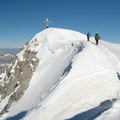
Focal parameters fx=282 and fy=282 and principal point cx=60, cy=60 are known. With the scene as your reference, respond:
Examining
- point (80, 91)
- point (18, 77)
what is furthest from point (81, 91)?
point (18, 77)

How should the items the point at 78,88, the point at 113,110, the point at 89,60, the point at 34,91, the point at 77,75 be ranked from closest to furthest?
1. the point at 113,110
2. the point at 78,88
3. the point at 77,75
4. the point at 89,60
5. the point at 34,91

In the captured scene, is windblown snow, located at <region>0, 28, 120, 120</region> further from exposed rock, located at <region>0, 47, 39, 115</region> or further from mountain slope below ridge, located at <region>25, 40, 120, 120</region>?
exposed rock, located at <region>0, 47, 39, 115</region>

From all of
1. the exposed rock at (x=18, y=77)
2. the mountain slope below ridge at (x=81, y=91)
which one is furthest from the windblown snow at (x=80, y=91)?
the exposed rock at (x=18, y=77)

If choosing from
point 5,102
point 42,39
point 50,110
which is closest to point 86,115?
point 50,110

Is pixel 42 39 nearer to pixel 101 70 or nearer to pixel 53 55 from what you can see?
pixel 53 55

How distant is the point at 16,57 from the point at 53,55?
826 centimetres

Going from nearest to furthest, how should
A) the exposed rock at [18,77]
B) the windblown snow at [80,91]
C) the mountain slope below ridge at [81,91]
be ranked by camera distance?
the windblown snow at [80,91], the mountain slope below ridge at [81,91], the exposed rock at [18,77]

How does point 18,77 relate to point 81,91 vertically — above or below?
below

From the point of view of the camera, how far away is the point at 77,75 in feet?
Result: 83.7

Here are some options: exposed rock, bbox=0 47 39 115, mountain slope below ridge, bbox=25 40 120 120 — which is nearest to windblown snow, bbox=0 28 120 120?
mountain slope below ridge, bbox=25 40 120 120

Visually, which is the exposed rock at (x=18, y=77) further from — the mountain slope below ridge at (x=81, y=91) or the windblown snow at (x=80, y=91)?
the mountain slope below ridge at (x=81, y=91)

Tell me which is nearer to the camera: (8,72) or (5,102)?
(5,102)

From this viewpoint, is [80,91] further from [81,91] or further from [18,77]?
[18,77]

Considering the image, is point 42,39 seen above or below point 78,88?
above
